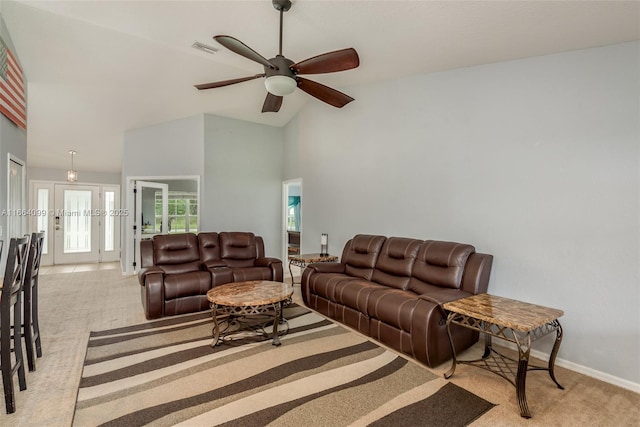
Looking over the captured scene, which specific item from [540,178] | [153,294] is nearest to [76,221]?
[153,294]

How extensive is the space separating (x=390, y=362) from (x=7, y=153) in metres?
4.27

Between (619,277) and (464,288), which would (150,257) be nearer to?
(464,288)

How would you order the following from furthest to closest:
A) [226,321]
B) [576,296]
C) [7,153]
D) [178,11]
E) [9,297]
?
[226,321]
[7,153]
[178,11]
[576,296]
[9,297]

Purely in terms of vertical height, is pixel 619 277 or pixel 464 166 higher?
pixel 464 166

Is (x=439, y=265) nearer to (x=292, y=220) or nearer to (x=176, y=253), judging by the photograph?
(x=176, y=253)

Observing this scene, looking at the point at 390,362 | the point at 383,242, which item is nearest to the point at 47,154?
the point at 383,242

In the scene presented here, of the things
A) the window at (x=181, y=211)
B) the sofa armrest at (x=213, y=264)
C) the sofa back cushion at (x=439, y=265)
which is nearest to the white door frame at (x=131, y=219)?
the window at (x=181, y=211)

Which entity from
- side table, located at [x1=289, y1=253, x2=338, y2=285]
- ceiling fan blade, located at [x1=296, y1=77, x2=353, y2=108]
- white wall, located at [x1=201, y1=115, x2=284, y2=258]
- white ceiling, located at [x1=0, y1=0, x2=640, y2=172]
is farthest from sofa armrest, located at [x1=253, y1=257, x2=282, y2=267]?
white ceiling, located at [x1=0, y1=0, x2=640, y2=172]

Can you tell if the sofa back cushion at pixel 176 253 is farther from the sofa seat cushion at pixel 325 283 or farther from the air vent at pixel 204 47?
the air vent at pixel 204 47

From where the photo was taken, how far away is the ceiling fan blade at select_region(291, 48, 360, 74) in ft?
7.64

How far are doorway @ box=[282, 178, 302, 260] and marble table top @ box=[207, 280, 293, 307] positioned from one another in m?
2.68

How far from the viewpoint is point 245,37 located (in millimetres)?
3131

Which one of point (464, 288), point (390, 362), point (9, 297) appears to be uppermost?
point (9, 297)

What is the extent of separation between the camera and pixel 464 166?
334 centimetres
